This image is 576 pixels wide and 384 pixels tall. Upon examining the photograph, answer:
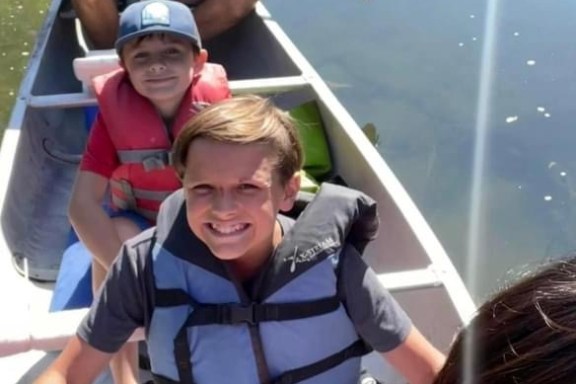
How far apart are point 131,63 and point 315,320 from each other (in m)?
0.93

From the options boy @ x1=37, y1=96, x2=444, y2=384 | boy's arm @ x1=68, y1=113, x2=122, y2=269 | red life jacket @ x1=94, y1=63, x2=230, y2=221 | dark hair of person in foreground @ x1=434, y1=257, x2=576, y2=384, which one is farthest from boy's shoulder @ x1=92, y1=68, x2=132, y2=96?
dark hair of person in foreground @ x1=434, y1=257, x2=576, y2=384

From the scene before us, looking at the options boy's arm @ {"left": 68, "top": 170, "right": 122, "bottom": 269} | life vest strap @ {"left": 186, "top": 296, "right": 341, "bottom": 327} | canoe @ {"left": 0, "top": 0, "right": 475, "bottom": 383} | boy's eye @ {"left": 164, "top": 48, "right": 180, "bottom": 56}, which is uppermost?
boy's eye @ {"left": 164, "top": 48, "right": 180, "bottom": 56}

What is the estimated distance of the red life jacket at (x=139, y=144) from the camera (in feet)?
6.87

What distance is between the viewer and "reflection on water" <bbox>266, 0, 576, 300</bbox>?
3832 millimetres

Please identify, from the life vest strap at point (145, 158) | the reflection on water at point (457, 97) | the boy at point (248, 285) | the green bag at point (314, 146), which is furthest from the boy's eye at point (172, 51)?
the reflection on water at point (457, 97)

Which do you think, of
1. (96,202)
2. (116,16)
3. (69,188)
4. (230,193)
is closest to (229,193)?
(230,193)

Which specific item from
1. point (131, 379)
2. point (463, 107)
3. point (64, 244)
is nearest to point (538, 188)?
point (463, 107)

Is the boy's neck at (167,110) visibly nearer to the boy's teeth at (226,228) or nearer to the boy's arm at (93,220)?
the boy's arm at (93,220)

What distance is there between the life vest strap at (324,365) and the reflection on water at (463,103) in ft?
6.21

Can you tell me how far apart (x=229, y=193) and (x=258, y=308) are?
208 millimetres

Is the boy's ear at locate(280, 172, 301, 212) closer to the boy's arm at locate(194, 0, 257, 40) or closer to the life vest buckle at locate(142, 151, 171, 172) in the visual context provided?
the life vest buckle at locate(142, 151, 171, 172)

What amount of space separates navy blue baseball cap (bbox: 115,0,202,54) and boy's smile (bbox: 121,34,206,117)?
2 centimetres

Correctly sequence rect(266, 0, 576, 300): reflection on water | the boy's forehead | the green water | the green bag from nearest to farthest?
the boy's forehead
the green bag
rect(266, 0, 576, 300): reflection on water
the green water

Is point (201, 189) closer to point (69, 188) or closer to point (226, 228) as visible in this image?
point (226, 228)
